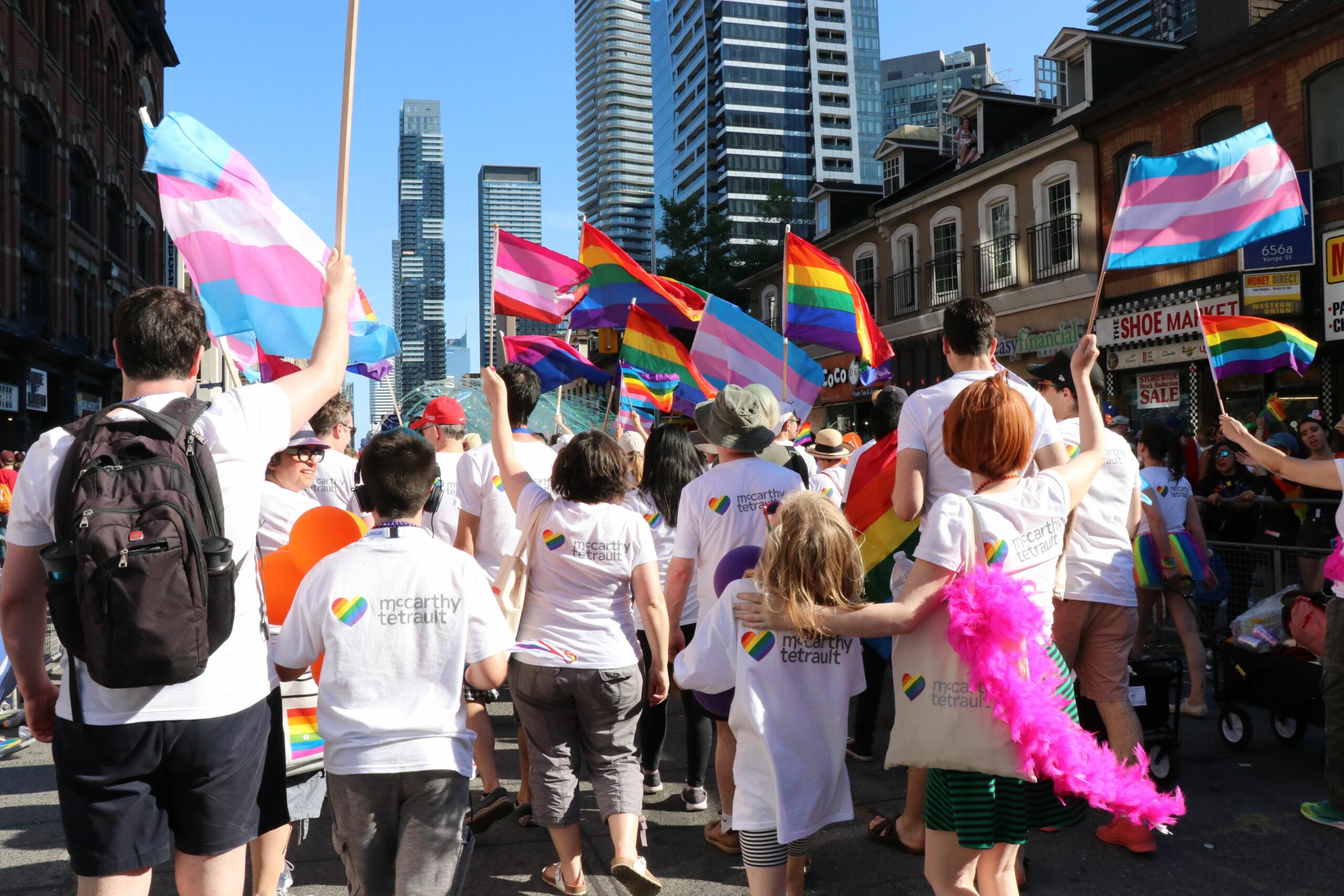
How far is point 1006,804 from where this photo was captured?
2832mm

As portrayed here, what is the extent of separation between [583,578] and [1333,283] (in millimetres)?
14086

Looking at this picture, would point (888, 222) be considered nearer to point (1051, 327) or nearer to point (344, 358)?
point (1051, 327)

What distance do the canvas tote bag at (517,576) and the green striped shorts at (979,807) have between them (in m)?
1.75

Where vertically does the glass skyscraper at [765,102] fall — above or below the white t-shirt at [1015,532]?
above

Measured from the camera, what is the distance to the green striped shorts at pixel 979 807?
2.77m

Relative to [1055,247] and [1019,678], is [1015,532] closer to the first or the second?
[1019,678]

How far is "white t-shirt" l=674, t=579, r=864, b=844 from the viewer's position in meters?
3.03

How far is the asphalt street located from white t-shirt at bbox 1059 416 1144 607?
107 cm

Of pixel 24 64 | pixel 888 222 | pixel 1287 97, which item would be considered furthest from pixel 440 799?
pixel 24 64

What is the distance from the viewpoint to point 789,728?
3.06 metres

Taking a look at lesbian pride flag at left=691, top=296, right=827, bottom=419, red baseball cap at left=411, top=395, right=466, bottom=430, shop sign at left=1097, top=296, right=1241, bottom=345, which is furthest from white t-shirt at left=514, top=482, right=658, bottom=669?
shop sign at left=1097, top=296, right=1241, bottom=345

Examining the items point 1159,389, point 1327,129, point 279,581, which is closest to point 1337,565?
point 279,581

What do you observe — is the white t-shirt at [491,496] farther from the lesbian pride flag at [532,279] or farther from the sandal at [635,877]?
the lesbian pride flag at [532,279]

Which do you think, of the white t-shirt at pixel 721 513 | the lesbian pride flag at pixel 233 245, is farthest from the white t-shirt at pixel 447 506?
the white t-shirt at pixel 721 513
